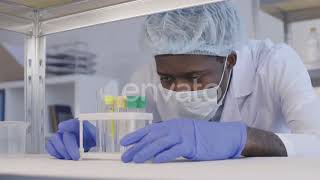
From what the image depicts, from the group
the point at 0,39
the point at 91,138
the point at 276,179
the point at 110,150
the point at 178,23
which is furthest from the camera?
the point at 0,39

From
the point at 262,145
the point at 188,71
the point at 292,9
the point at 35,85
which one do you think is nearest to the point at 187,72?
the point at 188,71

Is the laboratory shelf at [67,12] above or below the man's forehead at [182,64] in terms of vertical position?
above

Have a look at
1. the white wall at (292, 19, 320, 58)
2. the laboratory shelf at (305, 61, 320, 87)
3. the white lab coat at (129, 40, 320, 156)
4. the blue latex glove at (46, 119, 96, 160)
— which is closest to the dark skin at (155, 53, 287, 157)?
the white lab coat at (129, 40, 320, 156)

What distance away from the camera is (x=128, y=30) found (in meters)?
3.21

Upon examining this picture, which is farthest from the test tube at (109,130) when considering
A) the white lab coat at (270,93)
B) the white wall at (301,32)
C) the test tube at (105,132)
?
the white wall at (301,32)

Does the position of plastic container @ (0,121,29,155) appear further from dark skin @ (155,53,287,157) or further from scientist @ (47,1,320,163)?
dark skin @ (155,53,287,157)

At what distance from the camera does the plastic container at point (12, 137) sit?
1.06m

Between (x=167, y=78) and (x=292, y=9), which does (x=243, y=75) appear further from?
(x=292, y=9)

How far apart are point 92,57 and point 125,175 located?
2708 millimetres

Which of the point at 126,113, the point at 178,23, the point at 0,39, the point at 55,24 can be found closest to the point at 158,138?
the point at 126,113

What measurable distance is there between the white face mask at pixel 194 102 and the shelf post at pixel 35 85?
1.19ft

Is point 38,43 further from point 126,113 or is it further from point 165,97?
point 126,113

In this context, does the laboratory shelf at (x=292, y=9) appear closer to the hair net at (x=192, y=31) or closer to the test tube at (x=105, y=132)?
the hair net at (x=192, y=31)

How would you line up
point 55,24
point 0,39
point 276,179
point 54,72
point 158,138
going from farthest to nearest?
point 54,72 < point 0,39 < point 55,24 < point 158,138 < point 276,179
